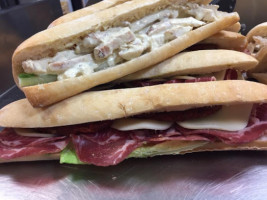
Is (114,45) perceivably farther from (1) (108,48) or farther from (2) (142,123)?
(2) (142,123)

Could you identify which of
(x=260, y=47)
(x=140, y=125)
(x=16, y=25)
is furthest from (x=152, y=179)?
(x=16, y=25)

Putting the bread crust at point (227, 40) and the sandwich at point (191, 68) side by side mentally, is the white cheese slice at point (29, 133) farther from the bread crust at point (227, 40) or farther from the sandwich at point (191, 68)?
the bread crust at point (227, 40)

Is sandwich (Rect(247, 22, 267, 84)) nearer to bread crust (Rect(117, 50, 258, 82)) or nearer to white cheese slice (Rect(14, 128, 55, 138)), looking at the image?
bread crust (Rect(117, 50, 258, 82))

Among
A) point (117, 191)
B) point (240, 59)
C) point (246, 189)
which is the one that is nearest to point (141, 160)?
point (117, 191)

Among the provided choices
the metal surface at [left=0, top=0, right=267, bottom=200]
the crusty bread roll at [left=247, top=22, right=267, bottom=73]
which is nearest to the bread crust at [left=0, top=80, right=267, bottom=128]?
the metal surface at [left=0, top=0, right=267, bottom=200]

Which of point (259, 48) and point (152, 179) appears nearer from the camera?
point (152, 179)

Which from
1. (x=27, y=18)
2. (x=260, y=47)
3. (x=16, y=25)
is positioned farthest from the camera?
(x=27, y=18)
